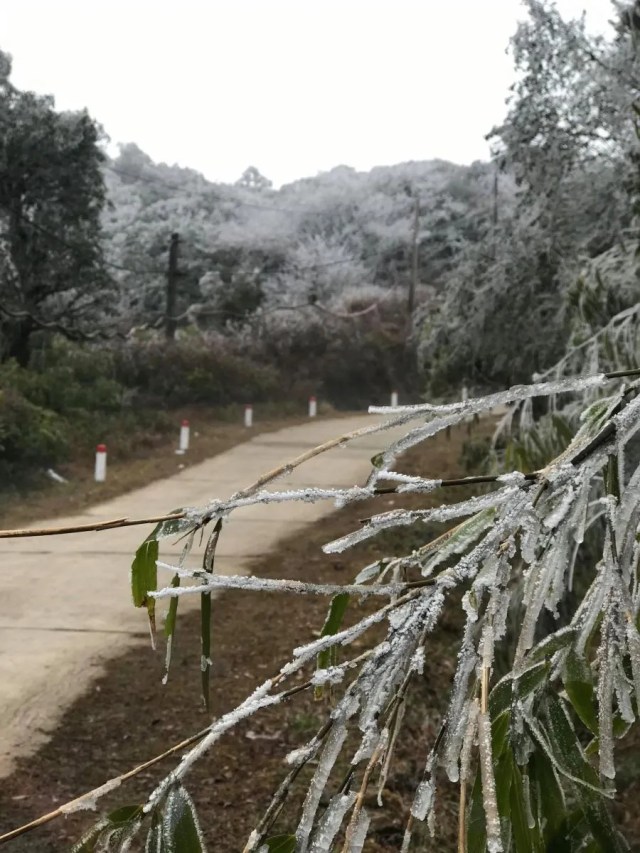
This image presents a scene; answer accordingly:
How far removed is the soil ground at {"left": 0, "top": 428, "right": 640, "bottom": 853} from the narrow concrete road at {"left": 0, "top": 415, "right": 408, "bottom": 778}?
159 millimetres

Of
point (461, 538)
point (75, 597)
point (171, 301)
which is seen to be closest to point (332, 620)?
point (461, 538)

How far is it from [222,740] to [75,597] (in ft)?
6.59

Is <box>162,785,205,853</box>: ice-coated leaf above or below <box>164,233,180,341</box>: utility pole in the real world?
below

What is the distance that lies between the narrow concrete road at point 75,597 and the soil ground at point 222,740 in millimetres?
159

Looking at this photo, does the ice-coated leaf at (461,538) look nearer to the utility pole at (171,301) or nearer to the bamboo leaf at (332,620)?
the bamboo leaf at (332,620)

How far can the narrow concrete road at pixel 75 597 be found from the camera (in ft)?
14.4

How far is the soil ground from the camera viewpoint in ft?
11.5

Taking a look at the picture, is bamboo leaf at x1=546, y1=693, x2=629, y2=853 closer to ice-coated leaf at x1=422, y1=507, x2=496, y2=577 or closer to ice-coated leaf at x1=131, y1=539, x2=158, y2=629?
ice-coated leaf at x1=422, y1=507, x2=496, y2=577

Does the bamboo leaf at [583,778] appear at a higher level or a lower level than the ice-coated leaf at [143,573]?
lower

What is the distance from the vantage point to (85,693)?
457cm

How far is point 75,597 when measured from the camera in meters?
5.89

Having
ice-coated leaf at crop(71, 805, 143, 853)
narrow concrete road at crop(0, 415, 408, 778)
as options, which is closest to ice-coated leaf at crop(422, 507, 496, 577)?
ice-coated leaf at crop(71, 805, 143, 853)

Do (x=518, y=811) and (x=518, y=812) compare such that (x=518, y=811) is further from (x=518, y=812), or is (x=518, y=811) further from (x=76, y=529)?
(x=76, y=529)

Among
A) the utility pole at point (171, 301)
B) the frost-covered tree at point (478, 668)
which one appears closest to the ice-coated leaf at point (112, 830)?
the frost-covered tree at point (478, 668)
